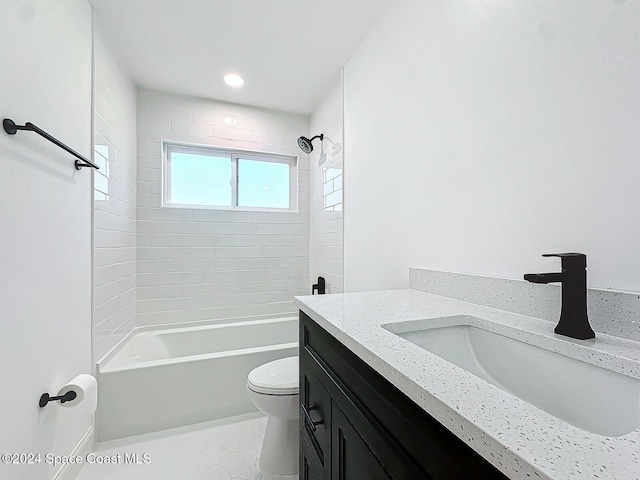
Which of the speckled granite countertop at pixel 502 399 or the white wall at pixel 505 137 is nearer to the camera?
the speckled granite countertop at pixel 502 399

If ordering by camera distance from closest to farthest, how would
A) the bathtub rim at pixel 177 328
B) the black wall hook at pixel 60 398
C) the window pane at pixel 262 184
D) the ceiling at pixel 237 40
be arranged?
the black wall hook at pixel 60 398 → the ceiling at pixel 237 40 → the bathtub rim at pixel 177 328 → the window pane at pixel 262 184

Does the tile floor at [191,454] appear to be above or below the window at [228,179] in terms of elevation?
below

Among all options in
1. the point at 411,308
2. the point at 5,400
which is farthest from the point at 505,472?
the point at 5,400

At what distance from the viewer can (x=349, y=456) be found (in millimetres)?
738

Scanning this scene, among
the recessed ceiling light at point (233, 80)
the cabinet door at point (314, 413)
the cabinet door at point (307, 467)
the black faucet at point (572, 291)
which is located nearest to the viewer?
the black faucet at point (572, 291)

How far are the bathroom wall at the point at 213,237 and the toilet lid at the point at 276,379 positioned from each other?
1.27 m

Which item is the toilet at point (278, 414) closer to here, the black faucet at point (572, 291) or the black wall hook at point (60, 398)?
the black wall hook at point (60, 398)

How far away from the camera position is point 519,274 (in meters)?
0.95

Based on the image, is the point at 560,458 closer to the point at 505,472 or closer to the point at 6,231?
the point at 505,472

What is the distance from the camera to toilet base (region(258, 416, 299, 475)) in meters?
1.47

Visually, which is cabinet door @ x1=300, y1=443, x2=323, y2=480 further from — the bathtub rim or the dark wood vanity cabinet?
the bathtub rim

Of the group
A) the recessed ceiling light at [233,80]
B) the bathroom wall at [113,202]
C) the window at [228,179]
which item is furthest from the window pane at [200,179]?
the recessed ceiling light at [233,80]

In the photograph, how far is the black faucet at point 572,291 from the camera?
69 cm

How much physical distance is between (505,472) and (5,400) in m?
1.45
